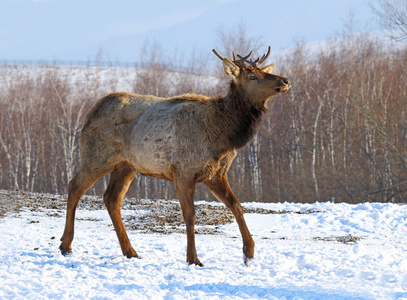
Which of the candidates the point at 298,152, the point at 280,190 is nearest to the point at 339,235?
the point at 280,190

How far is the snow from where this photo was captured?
4.88 metres

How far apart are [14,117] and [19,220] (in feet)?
112

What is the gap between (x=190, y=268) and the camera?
18.8ft

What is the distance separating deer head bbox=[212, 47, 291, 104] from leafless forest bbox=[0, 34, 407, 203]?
19.3m

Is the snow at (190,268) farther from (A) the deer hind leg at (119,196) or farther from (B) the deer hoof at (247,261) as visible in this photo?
(A) the deer hind leg at (119,196)

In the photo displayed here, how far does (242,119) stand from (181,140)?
0.87 metres

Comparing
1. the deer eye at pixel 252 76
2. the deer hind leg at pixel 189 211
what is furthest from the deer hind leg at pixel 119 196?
the deer eye at pixel 252 76

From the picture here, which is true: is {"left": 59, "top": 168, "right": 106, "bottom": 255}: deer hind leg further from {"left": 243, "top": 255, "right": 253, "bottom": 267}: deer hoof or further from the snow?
{"left": 243, "top": 255, "right": 253, "bottom": 267}: deer hoof

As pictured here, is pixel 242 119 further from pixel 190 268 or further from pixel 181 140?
pixel 190 268

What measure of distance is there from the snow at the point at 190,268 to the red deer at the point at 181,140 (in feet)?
1.30

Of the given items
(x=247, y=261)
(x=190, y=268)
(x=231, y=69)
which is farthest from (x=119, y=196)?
(x=231, y=69)

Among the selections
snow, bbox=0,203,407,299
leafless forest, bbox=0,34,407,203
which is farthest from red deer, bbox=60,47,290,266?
leafless forest, bbox=0,34,407,203

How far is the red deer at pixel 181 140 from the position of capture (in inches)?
238

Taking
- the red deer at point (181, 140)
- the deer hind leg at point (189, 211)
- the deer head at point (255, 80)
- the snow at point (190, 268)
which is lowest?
the snow at point (190, 268)
